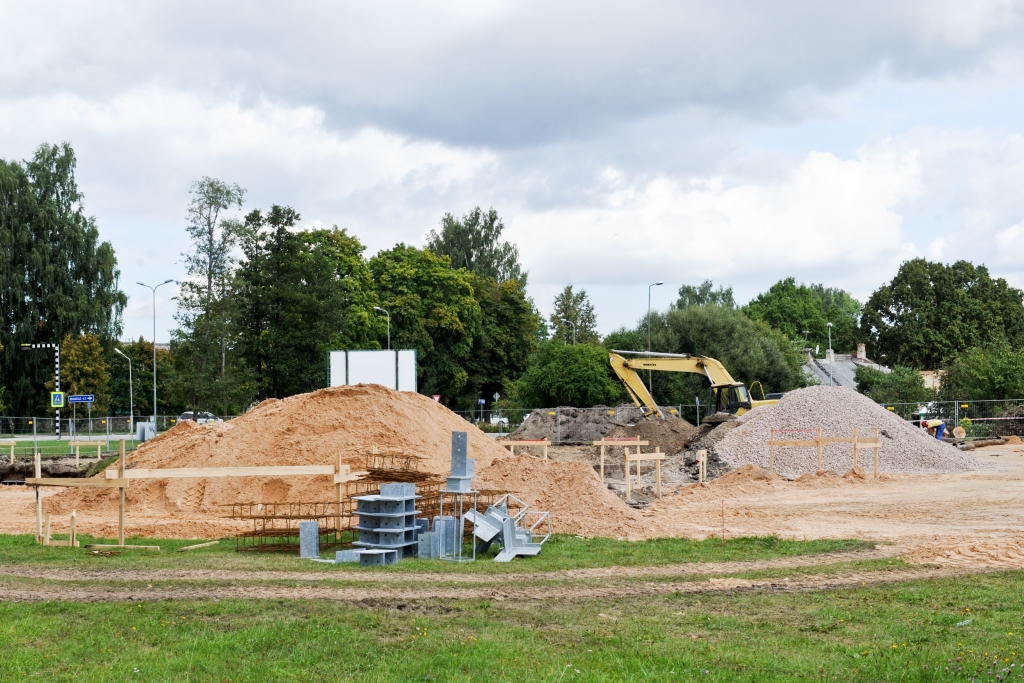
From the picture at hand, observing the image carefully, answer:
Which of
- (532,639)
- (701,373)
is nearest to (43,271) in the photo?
(701,373)

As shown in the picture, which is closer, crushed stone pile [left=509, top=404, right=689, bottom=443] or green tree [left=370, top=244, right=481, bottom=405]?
crushed stone pile [left=509, top=404, right=689, bottom=443]

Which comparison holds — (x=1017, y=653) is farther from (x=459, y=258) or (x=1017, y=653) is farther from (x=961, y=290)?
(x=961, y=290)

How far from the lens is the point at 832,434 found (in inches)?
1326

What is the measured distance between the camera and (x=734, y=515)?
830 inches

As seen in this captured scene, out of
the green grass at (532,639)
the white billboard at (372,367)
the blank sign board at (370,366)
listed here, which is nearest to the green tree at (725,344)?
the white billboard at (372,367)

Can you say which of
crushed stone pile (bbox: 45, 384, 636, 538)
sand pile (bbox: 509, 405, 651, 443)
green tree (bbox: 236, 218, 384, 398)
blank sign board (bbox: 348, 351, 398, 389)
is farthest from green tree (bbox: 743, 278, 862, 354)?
crushed stone pile (bbox: 45, 384, 636, 538)

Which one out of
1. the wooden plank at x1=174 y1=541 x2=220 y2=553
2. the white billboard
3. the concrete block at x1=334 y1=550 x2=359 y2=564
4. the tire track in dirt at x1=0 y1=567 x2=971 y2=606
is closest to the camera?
the tire track in dirt at x1=0 y1=567 x2=971 y2=606

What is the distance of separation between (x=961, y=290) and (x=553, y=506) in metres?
72.6

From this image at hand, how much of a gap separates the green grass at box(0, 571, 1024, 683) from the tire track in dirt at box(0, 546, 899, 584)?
1730mm

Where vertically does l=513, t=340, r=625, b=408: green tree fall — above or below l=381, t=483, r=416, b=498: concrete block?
above

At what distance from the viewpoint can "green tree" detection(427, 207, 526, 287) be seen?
8206cm

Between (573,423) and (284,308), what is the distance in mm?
16424

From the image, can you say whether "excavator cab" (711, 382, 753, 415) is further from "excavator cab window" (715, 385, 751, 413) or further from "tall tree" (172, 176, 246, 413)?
"tall tree" (172, 176, 246, 413)

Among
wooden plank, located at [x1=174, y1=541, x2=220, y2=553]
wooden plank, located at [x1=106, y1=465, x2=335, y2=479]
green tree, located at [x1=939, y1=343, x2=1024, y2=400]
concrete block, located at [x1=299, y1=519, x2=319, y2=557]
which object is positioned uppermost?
green tree, located at [x1=939, y1=343, x2=1024, y2=400]
